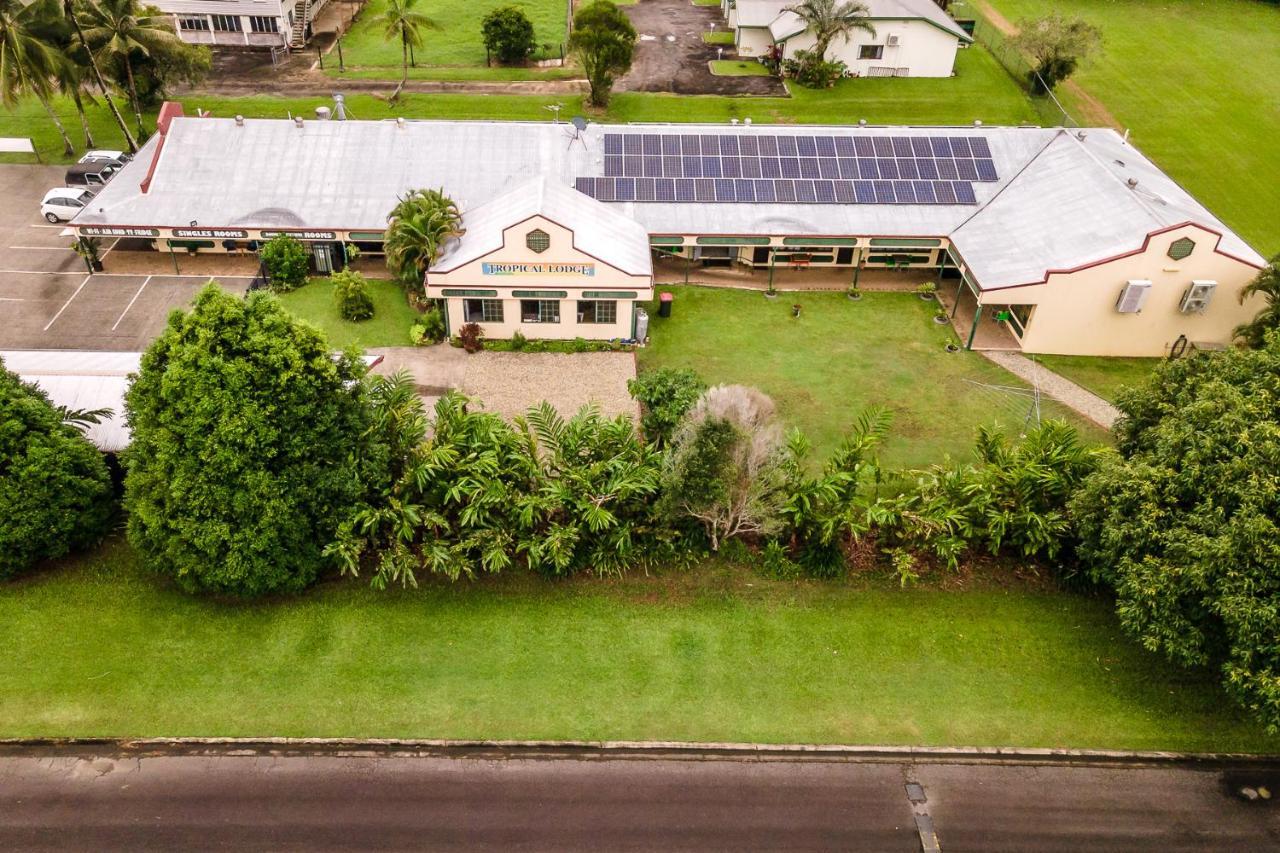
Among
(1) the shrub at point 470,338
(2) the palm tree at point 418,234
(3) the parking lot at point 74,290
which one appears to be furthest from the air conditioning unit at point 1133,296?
(3) the parking lot at point 74,290

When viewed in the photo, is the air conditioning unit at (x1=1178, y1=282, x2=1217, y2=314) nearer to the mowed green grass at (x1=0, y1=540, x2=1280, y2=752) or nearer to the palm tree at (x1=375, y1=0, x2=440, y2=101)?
the mowed green grass at (x1=0, y1=540, x2=1280, y2=752)

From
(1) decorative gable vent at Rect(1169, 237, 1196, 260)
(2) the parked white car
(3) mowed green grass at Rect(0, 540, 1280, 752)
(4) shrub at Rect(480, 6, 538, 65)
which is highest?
(4) shrub at Rect(480, 6, 538, 65)

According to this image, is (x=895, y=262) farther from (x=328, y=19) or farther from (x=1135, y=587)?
(x=328, y=19)

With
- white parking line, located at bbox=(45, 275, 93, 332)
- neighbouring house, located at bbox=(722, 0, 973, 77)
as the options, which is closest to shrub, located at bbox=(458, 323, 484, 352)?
white parking line, located at bbox=(45, 275, 93, 332)

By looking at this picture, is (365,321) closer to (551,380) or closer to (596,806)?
(551,380)

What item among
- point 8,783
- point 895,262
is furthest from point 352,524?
point 895,262

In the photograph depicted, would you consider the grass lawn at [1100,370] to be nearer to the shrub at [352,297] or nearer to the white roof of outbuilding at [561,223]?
the white roof of outbuilding at [561,223]
